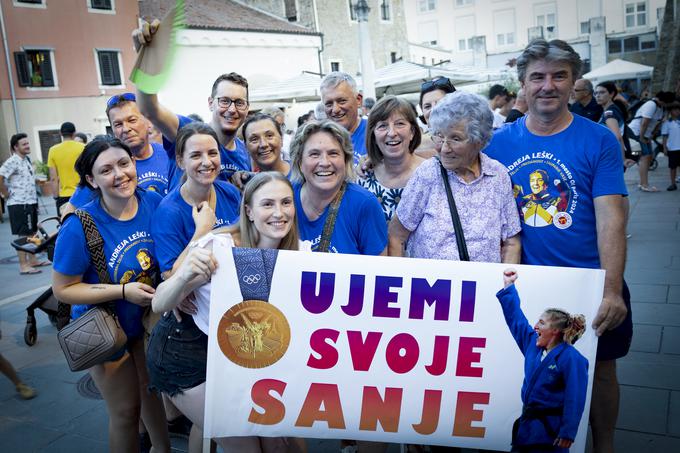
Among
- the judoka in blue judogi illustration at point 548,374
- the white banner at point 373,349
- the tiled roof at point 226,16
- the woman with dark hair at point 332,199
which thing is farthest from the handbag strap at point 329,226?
the tiled roof at point 226,16

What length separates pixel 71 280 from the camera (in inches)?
115

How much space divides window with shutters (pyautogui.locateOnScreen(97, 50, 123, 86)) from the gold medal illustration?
2828 centimetres

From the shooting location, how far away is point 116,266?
2.96 m

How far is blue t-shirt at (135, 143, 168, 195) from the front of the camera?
12.8ft

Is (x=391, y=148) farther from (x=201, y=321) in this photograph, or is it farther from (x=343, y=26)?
(x=343, y=26)

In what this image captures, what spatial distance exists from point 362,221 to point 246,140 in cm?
153

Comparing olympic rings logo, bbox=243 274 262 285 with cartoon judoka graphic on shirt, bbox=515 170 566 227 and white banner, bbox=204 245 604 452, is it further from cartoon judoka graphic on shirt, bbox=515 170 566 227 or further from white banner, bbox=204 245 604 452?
cartoon judoka graphic on shirt, bbox=515 170 566 227

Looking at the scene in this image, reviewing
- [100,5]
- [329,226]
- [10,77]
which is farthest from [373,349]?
[100,5]

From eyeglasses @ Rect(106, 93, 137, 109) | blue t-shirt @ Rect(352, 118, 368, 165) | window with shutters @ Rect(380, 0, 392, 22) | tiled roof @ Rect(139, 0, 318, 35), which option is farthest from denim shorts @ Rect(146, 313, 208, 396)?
window with shutters @ Rect(380, 0, 392, 22)

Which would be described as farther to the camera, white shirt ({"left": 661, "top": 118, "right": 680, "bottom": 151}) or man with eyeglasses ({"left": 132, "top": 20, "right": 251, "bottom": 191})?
white shirt ({"left": 661, "top": 118, "right": 680, "bottom": 151})

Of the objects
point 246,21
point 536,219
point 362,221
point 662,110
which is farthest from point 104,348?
point 246,21

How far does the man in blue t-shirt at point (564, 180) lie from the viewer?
2.69 meters

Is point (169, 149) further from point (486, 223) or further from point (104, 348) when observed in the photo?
point (486, 223)

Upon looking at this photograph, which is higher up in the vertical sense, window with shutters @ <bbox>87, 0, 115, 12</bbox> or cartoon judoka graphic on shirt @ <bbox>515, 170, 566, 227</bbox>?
window with shutters @ <bbox>87, 0, 115, 12</bbox>
